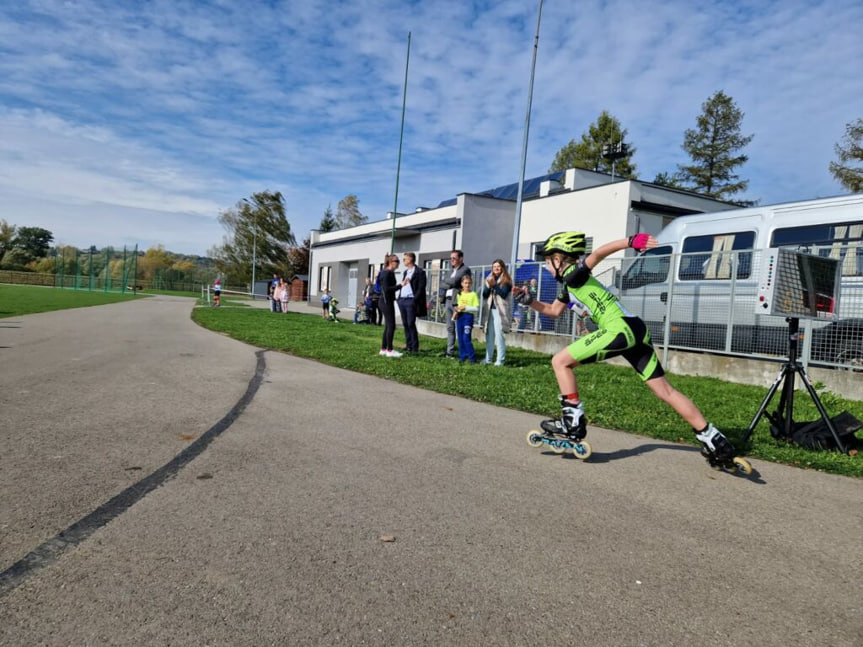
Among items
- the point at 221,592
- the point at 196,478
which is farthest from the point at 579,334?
the point at 221,592

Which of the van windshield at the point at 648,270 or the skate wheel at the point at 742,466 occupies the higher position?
the van windshield at the point at 648,270

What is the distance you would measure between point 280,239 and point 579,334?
226ft

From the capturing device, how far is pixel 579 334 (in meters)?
12.2

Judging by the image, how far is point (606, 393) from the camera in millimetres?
7699

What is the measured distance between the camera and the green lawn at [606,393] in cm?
541

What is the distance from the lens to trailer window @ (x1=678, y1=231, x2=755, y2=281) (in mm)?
9445

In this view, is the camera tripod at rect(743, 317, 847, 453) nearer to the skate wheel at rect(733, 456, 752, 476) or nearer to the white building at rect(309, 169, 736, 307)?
the skate wheel at rect(733, 456, 752, 476)

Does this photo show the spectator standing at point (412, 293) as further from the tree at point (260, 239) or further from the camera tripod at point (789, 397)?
the tree at point (260, 239)

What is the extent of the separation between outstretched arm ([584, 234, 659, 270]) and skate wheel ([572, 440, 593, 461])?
1413 mm

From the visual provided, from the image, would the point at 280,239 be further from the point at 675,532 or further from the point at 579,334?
the point at 675,532

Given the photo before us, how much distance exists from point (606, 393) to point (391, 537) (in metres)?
5.44

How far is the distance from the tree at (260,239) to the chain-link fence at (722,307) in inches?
2668

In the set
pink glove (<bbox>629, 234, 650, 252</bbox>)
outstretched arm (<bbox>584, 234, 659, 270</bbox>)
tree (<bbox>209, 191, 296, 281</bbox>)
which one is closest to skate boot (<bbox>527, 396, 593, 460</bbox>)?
outstretched arm (<bbox>584, 234, 659, 270</bbox>)

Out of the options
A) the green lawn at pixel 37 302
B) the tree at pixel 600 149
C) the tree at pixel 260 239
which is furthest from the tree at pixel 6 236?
the tree at pixel 600 149
